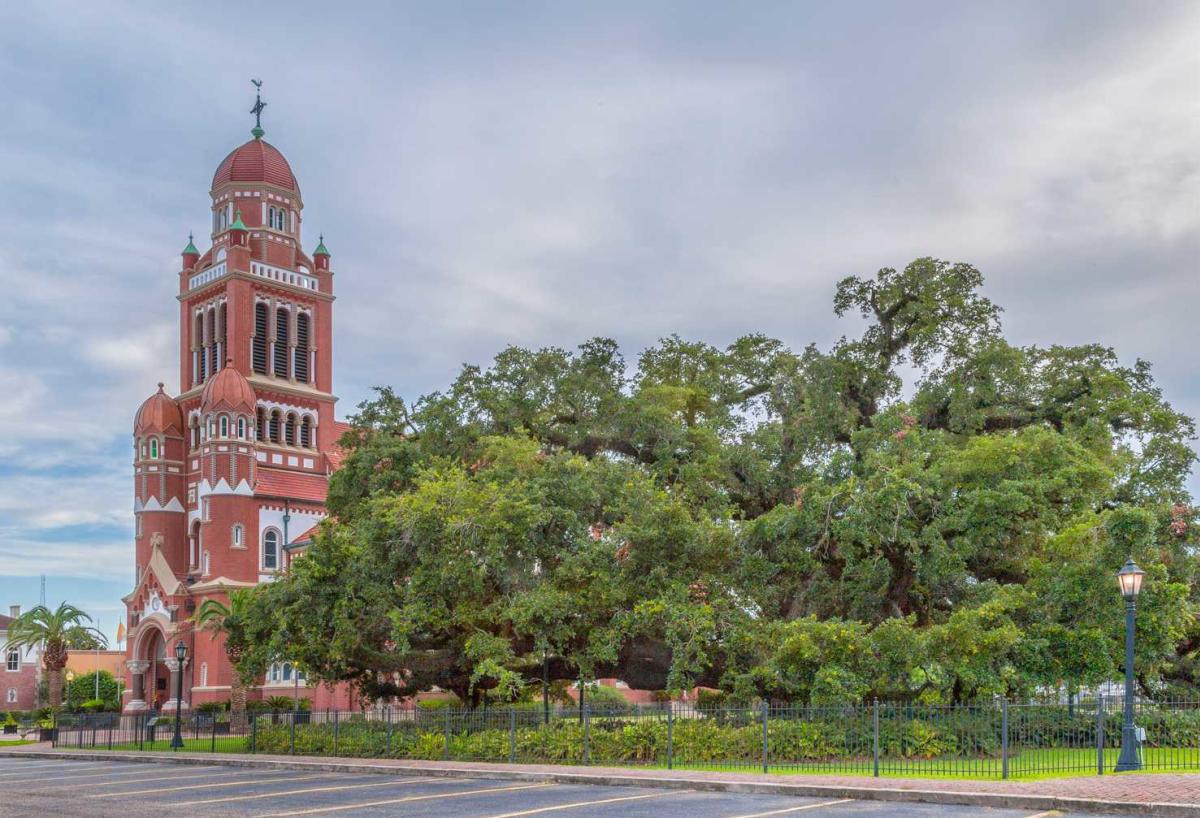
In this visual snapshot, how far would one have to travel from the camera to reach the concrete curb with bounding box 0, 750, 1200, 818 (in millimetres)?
15219

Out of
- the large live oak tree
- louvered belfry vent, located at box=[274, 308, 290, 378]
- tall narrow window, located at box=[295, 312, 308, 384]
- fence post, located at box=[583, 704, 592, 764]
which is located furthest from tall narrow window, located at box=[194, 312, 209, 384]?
fence post, located at box=[583, 704, 592, 764]

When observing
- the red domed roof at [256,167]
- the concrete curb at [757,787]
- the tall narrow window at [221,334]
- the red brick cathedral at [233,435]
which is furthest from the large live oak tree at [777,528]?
the red domed roof at [256,167]

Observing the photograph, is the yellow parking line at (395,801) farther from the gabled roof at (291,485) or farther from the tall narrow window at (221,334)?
the tall narrow window at (221,334)

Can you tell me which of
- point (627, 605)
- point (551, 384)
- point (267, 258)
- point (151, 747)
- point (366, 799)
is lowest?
point (151, 747)

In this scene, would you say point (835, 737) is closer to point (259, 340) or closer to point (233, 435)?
point (233, 435)

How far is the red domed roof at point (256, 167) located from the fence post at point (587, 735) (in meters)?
52.0

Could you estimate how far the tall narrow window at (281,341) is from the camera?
66.8 m

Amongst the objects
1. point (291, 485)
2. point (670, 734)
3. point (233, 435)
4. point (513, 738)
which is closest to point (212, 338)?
point (233, 435)

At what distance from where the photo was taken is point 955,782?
1841 cm

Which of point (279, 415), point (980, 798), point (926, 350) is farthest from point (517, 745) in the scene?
point (279, 415)

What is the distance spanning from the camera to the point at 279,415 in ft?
214

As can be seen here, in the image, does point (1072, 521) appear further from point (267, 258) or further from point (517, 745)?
point (267, 258)

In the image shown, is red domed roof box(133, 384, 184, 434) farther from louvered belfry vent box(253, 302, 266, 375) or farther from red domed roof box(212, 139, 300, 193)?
red domed roof box(212, 139, 300, 193)

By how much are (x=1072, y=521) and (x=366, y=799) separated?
16.2 m
